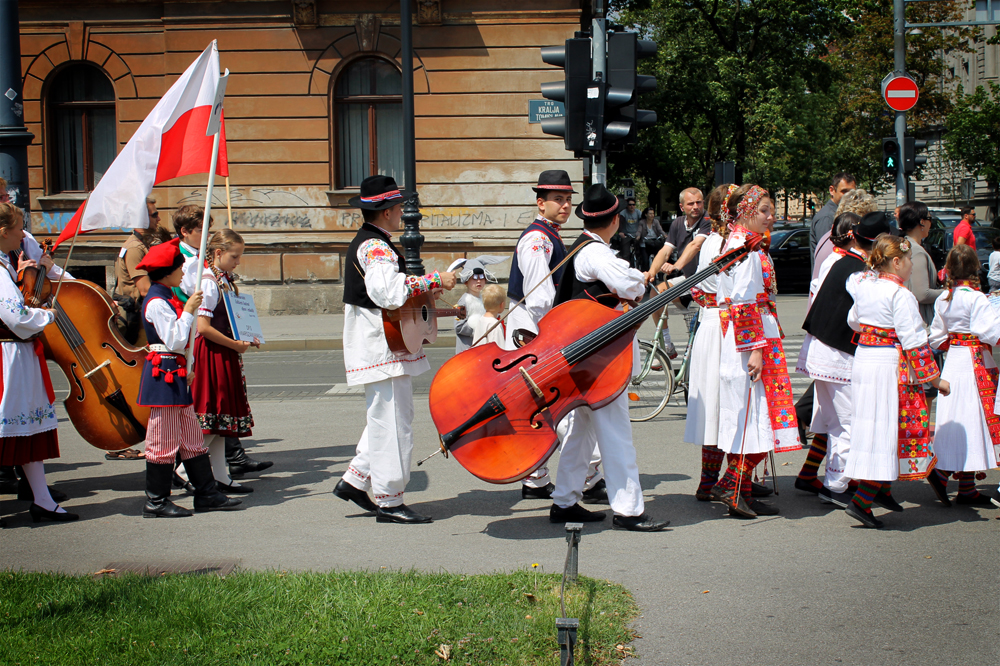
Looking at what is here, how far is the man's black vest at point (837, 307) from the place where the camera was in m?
6.02

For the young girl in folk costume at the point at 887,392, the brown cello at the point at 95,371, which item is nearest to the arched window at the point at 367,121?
the brown cello at the point at 95,371

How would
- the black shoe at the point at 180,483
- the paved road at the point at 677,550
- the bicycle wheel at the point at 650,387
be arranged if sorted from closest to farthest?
the paved road at the point at 677,550
the black shoe at the point at 180,483
the bicycle wheel at the point at 650,387

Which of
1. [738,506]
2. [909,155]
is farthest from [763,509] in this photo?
[909,155]

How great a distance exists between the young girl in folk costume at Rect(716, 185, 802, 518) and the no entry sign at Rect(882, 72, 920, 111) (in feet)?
43.3

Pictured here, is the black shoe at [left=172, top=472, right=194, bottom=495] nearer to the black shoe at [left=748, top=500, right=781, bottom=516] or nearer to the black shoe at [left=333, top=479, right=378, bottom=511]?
the black shoe at [left=333, top=479, right=378, bottom=511]

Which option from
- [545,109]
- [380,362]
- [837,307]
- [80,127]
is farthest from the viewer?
[80,127]

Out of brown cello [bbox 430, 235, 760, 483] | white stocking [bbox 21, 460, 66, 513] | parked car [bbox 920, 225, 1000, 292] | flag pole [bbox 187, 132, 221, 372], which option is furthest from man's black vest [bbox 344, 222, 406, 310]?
parked car [bbox 920, 225, 1000, 292]

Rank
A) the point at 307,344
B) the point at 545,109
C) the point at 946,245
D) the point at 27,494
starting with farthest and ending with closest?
the point at 946,245
the point at 307,344
the point at 545,109
the point at 27,494

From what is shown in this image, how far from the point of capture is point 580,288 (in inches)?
218

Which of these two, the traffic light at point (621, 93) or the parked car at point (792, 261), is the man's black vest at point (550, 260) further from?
the parked car at point (792, 261)

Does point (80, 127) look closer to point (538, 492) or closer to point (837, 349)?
point (538, 492)

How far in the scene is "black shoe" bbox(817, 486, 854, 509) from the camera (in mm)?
5914

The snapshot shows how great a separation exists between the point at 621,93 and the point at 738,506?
15.1 ft

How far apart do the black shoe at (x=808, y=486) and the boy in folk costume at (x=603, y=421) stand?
4.24 ft
